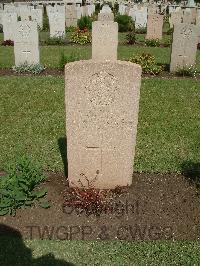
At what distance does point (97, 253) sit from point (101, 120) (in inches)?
67.2

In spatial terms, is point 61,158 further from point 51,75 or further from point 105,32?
point 105,32

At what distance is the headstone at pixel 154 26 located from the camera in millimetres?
20000

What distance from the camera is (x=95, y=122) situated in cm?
486

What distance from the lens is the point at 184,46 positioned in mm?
12680

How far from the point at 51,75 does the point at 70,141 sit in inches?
304

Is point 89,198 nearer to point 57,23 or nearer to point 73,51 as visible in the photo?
point 73,51

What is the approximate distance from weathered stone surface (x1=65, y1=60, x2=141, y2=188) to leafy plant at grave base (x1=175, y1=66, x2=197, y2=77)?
26.8 ft

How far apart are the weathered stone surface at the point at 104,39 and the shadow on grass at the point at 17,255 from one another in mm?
8723

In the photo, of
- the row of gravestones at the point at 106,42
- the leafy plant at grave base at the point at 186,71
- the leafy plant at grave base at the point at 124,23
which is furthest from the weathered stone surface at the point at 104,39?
the leafy plant at grave base at the point at 124,23

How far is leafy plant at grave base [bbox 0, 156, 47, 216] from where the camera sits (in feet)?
15.8

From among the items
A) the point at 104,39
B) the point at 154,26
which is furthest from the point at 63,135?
the point at 154,26

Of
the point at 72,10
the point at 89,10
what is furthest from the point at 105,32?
the point at 89,10

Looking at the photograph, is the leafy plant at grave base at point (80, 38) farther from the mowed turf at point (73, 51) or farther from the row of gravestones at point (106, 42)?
the row of gravestones at point (106, 42)

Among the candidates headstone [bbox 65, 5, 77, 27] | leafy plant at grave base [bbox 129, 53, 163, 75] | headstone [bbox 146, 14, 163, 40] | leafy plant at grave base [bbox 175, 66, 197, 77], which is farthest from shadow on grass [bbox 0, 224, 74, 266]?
headstone [bbox 65, 5, 77, 27]
